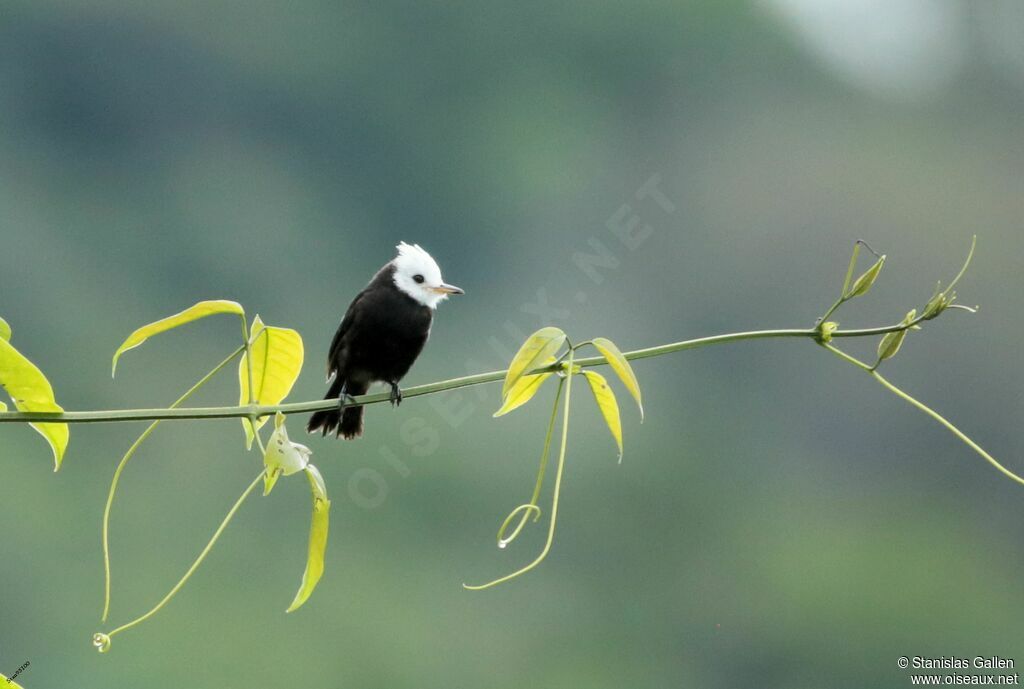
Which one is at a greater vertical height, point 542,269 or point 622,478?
point 542,269

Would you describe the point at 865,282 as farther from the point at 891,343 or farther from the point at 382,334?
the point at 382,334

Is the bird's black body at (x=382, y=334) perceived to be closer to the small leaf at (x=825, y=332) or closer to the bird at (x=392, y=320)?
the bird at (x=392, y=320)

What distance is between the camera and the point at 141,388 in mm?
14656

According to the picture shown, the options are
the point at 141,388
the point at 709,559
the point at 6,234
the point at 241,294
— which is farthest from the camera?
the point at 709,559

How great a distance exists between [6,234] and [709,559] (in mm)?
11368

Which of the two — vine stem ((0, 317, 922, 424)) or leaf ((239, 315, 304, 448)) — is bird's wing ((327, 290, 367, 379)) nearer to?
leaf ((239, 315, 304, 448))

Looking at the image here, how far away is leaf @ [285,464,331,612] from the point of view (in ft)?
5.52

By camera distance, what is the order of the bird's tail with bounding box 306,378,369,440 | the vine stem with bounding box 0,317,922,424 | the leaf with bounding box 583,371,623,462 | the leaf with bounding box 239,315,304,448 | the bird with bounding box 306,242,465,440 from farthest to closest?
the bird with bounding box 306,242,465,440 < the bird's tail with bounding box 306,378,369,440 < the leaf with bounding box 239,315,304,448 < the leaf with bounding box 583,371,623,462 < the vine stem with bounding box 0,317,922,424

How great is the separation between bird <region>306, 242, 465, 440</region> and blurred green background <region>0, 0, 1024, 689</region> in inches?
314

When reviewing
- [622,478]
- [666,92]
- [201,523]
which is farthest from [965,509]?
[201,523]

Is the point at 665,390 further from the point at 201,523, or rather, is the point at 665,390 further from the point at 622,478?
the point at 201,523

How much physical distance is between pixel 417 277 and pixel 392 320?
0.56ft

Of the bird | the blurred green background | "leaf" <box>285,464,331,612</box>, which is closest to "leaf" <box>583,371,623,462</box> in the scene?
"leaf" <box>285,464,331,612</box>

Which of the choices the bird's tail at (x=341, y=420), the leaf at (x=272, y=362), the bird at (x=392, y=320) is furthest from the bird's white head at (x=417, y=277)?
the leaf at (x=272, y=362)
